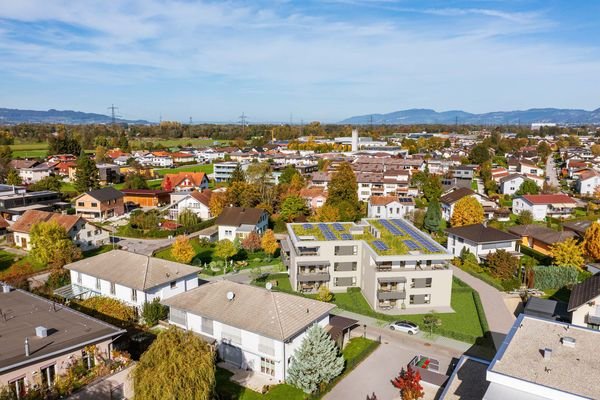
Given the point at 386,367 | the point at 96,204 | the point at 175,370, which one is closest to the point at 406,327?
the point at 386,367

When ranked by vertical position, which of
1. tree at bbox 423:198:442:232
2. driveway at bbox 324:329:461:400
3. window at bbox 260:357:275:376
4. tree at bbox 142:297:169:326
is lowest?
driveway at bbox 324:329:461:400

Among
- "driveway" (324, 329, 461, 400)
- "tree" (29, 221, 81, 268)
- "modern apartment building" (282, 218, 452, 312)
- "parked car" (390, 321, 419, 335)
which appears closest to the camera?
"driveway" (324, 329, 461, 400)

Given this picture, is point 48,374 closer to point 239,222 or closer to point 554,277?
point 239,222

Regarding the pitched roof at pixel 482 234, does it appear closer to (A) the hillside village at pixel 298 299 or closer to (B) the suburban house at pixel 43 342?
(A) the hillside village at pixel 298 299

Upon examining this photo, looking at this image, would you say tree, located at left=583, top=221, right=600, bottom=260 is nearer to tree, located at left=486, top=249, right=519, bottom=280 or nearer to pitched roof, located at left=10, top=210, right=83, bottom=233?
tree, located at left=486, top=249, right=519, bottom=280

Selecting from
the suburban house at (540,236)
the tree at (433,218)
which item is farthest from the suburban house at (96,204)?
the suburban house at (540,236)

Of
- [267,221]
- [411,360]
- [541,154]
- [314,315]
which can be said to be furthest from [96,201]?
[541,154]

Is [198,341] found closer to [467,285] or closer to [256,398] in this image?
A: [256,398]

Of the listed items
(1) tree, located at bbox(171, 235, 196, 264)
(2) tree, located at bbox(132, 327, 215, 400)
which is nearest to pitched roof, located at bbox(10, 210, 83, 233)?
(1) tree, located at bbox(171, 235, 196, 264)

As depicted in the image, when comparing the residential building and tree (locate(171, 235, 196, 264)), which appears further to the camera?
the residential building
